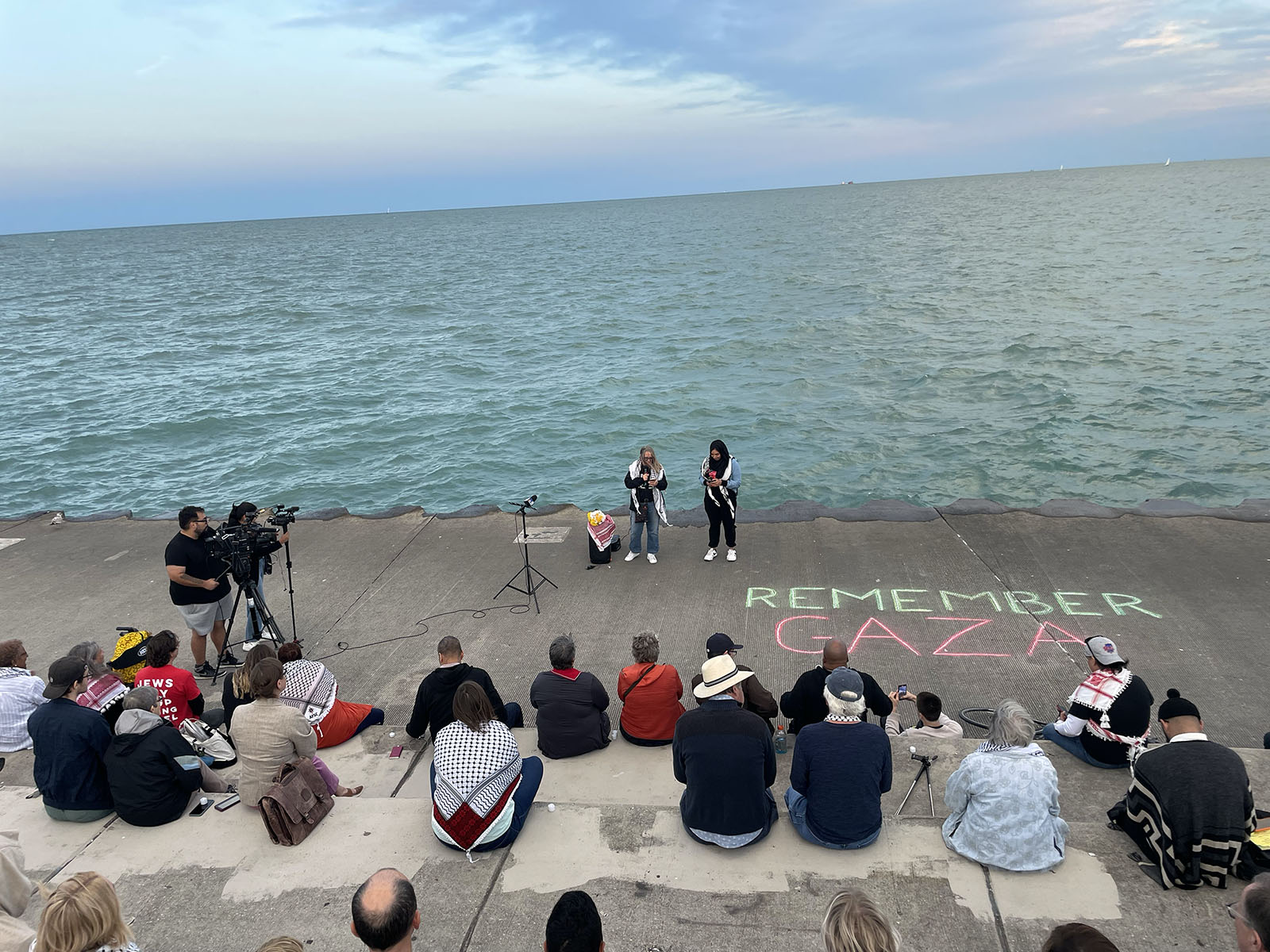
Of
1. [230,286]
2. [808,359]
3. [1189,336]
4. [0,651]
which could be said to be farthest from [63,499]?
[230,286]

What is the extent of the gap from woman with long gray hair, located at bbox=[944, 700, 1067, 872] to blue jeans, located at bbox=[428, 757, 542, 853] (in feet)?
8.22

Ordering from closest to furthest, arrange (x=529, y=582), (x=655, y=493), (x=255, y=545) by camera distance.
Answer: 1. (x=255, y=545)
2. (x=529, y=582)
3. (x=655, y=493)

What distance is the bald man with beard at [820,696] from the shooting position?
231 inches

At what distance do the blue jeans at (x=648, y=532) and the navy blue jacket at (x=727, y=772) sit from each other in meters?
5.96

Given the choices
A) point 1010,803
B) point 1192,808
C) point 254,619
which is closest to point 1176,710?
point 1192,808

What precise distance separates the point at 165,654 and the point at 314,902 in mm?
2760

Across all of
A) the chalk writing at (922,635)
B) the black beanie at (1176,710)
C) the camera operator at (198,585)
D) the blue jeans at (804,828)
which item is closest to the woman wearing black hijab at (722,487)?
the chalk writing at (922,635)

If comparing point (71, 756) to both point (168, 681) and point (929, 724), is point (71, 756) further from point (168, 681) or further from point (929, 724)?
point (929, 724)

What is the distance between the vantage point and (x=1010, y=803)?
15.1ft

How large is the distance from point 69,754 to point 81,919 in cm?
243

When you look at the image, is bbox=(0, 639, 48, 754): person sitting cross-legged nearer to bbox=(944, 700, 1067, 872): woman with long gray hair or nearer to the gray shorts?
the gray shorts

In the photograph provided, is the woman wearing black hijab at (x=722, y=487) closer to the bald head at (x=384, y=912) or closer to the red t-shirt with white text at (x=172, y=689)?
the red t-shirt with white text at (x=172, y=689)

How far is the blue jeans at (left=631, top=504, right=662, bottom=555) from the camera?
10.8 meters

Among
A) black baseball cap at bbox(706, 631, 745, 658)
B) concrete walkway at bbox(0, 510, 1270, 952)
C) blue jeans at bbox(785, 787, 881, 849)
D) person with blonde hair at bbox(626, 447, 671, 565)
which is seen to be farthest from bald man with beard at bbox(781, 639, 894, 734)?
person with blonde hair at bbox(626, 447, 671, 565)
